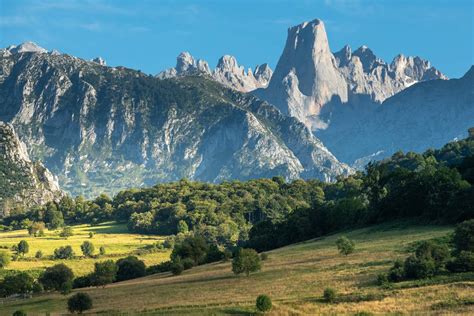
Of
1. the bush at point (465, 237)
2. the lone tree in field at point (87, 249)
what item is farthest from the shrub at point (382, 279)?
the lone tree in field at point (87, 249)

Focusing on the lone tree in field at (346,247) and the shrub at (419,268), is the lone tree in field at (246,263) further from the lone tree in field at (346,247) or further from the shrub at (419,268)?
the shrub at (419,268)

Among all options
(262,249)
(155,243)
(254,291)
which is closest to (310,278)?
(254,291)

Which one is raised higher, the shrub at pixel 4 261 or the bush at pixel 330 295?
the shrub at pixel 4 261

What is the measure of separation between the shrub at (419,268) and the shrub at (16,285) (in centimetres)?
7330

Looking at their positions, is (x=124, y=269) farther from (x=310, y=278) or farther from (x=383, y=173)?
(x=383, y=173)

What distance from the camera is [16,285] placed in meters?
107

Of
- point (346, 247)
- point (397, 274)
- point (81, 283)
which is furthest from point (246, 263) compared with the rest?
point (81, 283)

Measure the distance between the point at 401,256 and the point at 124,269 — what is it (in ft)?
219

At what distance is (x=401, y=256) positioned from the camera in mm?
75000

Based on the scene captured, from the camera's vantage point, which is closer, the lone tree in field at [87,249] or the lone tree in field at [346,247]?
the lone tree in field at [346,247]

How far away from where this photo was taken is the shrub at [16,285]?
106 meters

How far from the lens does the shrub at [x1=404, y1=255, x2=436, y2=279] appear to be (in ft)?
202

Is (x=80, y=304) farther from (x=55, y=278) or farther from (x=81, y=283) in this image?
(x=81, y=283)

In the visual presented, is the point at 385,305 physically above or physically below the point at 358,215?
below
